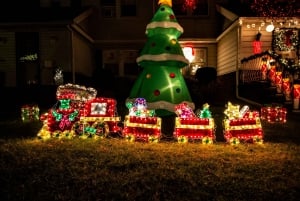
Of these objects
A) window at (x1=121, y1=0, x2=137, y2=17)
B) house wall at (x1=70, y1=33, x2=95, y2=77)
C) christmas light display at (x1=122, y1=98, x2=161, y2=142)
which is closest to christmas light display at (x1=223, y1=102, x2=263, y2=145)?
christmas light display at (x1=122, y1=98, x2=161, y2=142)

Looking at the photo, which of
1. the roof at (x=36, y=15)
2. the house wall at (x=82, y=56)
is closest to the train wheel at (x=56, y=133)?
the roof at (x=36, y=15)

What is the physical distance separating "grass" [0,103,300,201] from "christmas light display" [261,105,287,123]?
10.1 ft

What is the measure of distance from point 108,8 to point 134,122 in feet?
52.8

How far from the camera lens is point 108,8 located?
78.0ft

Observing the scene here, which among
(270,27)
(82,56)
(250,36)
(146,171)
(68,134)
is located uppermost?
(270,27)

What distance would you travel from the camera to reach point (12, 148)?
316 inches

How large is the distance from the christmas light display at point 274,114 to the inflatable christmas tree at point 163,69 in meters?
2.25

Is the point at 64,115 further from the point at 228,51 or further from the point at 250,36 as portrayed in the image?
the point at 228,51

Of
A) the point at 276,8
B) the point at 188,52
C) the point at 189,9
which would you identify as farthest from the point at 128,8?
the point at 276,8

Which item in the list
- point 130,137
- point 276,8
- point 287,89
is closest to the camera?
point 130,137

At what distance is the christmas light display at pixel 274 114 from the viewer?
1234 cm

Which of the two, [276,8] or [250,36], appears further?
[250,36]

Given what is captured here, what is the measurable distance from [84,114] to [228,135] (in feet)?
10.7

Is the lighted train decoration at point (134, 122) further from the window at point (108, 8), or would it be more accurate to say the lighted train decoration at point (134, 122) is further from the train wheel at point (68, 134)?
the window at point (108, 8)
